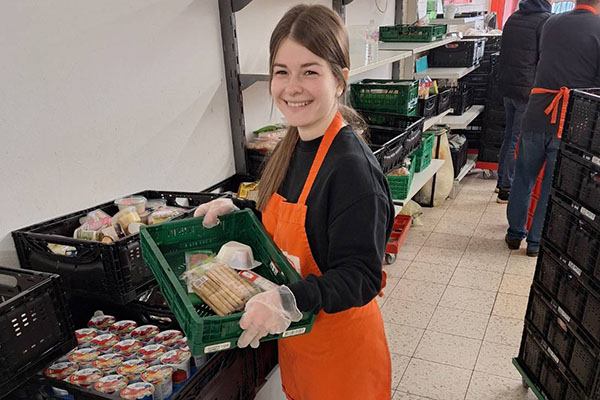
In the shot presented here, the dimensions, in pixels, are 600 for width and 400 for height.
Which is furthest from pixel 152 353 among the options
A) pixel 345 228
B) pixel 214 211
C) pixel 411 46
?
pixel 411 46

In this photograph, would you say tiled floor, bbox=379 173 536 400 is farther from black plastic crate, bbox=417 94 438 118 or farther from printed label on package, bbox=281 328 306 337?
printed label on package, bbox=281 328 306 337


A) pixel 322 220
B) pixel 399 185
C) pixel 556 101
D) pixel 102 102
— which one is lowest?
pixel 399 185

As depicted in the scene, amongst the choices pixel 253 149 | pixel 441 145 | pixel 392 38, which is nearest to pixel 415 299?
pixel 253 149

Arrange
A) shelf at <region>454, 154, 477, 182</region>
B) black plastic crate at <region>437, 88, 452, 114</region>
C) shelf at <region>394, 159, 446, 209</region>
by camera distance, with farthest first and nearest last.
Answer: shelf at <region>454, 154, 477, 182</region>
black plastic crate at <region>437, 88, 452, 114</region>
shelf at <region>394, 159, 446, 209</region>

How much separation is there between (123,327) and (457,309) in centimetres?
226

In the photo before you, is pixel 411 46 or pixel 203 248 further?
pixel 411 46

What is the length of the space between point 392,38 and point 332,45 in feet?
11.3

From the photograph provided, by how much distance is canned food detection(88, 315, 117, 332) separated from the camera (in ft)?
5.69

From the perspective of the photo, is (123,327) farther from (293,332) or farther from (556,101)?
(556,101)

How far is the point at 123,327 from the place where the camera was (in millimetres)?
1716

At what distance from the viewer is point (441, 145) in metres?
4.92

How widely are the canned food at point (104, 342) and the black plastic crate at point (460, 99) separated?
4640 mm

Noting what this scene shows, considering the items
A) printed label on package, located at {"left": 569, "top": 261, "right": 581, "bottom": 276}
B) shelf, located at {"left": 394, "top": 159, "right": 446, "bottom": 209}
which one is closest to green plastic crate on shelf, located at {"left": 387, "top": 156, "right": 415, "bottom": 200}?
shelf, located at {"left": 394, "top": 159, "right": 446, "bottom": 209}

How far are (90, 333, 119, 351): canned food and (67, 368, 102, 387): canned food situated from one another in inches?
5.9
